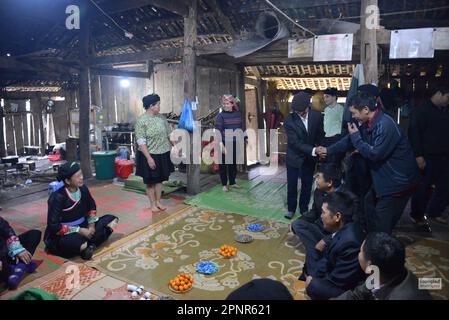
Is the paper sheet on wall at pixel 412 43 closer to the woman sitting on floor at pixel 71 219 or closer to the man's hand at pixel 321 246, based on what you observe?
the man's hand at pixel 321 246

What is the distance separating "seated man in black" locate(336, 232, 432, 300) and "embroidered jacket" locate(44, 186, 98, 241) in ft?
11.0

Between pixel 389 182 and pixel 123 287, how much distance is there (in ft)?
10.3

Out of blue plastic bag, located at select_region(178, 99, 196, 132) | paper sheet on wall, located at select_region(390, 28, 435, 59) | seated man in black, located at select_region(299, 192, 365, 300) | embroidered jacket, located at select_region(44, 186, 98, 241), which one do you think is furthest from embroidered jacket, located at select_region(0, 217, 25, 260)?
paper sheet on wall, located at select_region(390, 28, 435, 59)

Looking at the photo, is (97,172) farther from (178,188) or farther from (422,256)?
(422,256)

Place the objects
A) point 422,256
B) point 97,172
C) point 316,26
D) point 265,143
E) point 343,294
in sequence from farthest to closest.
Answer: point 265,143 < point 97,172 < point 316,26 < point 422,256 < point 343,294

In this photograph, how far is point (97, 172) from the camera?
824 centimetres

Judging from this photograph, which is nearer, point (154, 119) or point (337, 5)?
point (154, 119)

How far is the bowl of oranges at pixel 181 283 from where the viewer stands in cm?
323

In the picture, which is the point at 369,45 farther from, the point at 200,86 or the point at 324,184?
the point at 200,86

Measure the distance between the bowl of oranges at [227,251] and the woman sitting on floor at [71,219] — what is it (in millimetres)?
1626

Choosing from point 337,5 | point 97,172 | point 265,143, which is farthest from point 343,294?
point 265,143

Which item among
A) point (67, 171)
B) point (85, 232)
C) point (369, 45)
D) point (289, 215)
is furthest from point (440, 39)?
point (85, 232)

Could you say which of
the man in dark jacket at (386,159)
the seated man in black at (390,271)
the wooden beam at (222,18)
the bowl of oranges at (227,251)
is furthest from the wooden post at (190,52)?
the seated man in black at (390,271)

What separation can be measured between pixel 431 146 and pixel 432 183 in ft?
1.91
